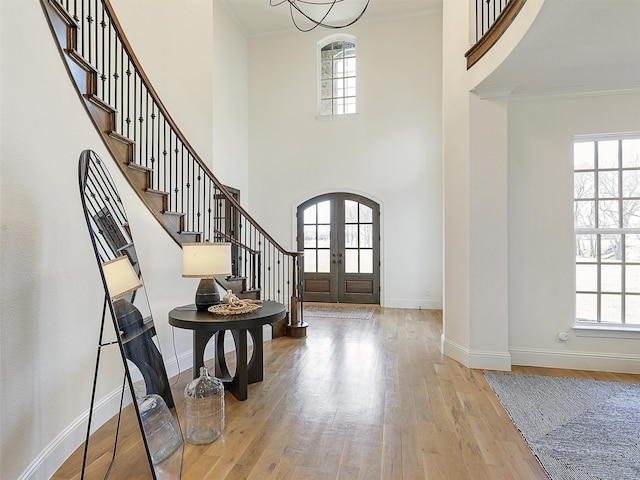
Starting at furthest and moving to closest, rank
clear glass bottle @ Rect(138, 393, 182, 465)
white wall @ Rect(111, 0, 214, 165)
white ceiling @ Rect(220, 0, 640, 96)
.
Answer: white wall @ Rect(111, 0, 214, 165), white ceiling @ Rect(220, 0, 640, 96), clear glass bottle @ Rect(138, 393, 182, 465)

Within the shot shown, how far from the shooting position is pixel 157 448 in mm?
1810

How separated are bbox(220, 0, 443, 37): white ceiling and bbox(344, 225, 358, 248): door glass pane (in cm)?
404

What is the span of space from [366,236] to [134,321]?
5.43 meters

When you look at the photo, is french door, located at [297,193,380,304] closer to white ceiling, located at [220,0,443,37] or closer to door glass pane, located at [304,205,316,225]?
door glass pane, located at [304,205,316,225]

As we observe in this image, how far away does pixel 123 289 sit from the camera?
1.78 metres

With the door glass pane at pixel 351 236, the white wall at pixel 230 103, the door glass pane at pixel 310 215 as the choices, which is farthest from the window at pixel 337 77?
the door glass pane at pixel 351 236

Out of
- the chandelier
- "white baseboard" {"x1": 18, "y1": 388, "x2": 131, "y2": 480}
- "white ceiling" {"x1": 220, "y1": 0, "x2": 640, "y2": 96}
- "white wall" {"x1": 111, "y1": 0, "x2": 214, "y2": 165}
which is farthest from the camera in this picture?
the chandelier

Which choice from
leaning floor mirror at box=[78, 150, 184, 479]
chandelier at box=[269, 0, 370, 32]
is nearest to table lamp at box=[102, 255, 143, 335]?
leaning floor mirror at box=[78, 150, 184, 479]

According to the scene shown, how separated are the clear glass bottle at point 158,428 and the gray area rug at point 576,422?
2004mm

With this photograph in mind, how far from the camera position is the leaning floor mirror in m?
1.70

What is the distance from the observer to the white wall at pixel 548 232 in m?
3.30

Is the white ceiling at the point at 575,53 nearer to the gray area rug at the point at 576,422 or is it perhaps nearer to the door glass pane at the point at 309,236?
the gray area rug at the point at 576,422

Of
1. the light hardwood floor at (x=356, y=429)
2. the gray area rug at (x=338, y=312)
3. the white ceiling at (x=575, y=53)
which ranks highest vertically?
the white ceiling at (x=575, y=53)

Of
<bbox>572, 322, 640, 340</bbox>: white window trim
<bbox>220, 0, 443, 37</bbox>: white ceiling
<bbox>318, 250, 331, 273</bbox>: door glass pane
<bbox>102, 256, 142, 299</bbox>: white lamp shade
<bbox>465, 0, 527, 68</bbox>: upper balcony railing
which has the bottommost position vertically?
<bbox>572, 322, 640, 340</bbox>: white window trim
